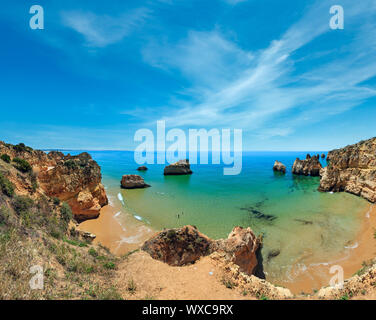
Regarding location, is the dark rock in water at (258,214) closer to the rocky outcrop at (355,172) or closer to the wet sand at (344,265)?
the wet sand at (344,265)

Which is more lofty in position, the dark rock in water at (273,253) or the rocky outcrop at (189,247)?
the rocky outcrop at (189,247)

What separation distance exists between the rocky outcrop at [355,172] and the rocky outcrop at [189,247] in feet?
98.1

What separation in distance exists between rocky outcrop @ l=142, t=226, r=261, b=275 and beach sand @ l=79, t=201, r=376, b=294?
495 centimetres

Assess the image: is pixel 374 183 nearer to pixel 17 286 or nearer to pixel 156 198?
pixel 156 198

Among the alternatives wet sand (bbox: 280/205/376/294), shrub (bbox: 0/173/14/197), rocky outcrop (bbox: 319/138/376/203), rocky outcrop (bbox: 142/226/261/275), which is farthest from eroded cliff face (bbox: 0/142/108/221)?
rocky outcrop (bbox: 319/138/376/203)

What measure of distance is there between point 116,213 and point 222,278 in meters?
20.5

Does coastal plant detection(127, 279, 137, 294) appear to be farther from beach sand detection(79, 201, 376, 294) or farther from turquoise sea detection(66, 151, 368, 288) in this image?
turquoise sea detection(66, 151, 368, 288)

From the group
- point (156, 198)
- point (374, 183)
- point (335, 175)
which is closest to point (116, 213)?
point (156, 198)

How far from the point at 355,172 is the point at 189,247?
39113mm

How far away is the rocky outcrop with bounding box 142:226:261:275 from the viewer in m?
10.1

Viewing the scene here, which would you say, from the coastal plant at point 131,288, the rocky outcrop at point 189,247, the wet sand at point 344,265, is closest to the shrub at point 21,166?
the rocky outcrop at point 189,247

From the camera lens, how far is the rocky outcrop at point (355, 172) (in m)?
27.6
